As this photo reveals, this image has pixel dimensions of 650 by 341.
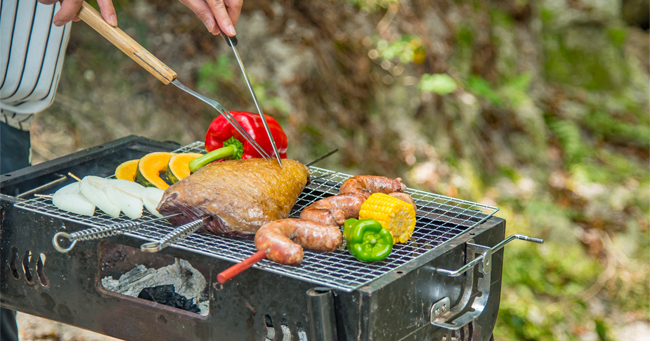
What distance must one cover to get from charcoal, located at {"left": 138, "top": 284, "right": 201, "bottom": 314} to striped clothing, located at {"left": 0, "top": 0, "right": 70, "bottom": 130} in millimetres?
1419

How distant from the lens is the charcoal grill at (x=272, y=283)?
1882 millimetres

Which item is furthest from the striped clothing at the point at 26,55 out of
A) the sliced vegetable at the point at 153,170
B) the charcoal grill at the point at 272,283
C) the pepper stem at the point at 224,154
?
the pepper stem at the point at 224,154

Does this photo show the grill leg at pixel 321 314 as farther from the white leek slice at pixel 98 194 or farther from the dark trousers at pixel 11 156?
the dark trousers at pixel 11 156

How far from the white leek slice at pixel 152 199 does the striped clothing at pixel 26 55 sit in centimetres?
116

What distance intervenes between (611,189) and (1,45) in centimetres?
647

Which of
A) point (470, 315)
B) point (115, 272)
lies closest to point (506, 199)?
point (470, 315)

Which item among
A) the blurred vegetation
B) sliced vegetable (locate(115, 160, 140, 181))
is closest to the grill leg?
sliced vegetable (locate(115, 160, 140, 181))

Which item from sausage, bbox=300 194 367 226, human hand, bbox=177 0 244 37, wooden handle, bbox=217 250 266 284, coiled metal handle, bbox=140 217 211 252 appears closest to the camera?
wooden handle, bbox=217 250 266 284

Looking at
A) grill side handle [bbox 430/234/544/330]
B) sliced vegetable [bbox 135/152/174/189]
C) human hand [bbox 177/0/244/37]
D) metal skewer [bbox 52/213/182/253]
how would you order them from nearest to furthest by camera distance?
metal skewer [bbox 52/213/182/253] → grill side handle [bbox 430/234/544/330] → human hand [bbox 177/0/244/37] → sliced vegetable [bbox 135/152/174/189]

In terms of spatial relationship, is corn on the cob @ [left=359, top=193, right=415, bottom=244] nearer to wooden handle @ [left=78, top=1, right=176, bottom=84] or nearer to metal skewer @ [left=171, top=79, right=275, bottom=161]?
metal skewer @ [left=171, top=79, right=275, bottom=161]

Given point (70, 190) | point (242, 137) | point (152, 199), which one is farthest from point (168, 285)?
point (242, 137)

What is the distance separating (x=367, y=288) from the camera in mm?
1810

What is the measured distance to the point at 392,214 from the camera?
2.18 m

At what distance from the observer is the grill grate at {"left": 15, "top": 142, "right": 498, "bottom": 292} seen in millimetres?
1948
